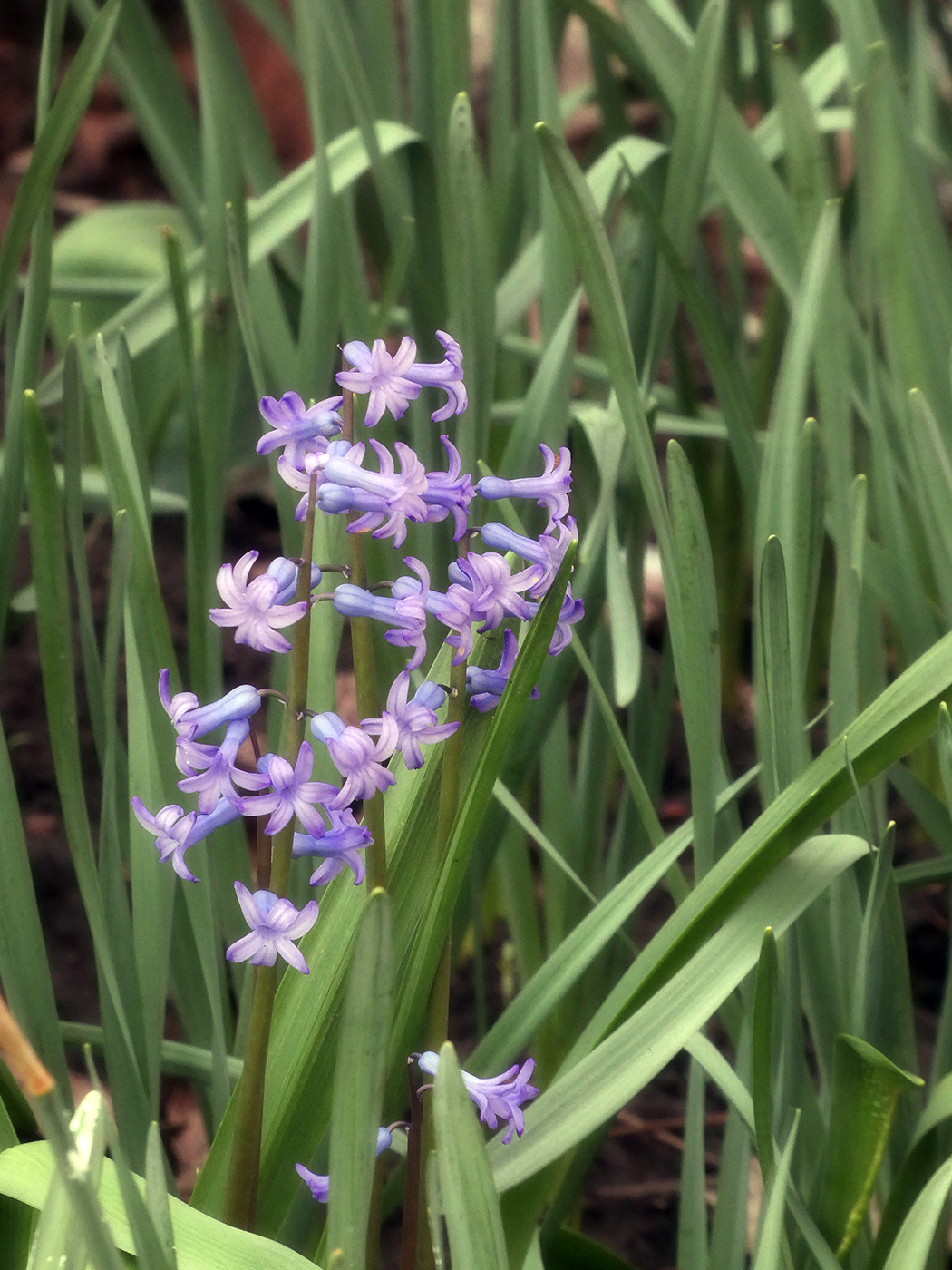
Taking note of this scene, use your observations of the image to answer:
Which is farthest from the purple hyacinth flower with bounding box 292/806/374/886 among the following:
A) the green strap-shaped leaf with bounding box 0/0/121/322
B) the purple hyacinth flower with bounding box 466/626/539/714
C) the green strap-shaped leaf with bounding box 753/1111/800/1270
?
the green strap-shaped leaf with bounding box 0/0/121/322

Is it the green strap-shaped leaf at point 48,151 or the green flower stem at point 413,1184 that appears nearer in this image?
the green flower stem at point 413,1184

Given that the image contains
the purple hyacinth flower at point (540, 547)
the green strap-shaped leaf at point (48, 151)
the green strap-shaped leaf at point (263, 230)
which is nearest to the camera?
the purple hyacinth flower at point (540, 547)

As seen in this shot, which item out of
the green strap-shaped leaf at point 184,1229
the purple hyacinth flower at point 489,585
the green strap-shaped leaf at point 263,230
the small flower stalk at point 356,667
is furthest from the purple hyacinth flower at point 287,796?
the green strap-shaped leaf at point 263,230

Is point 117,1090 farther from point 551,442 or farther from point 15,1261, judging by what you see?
point 551,442

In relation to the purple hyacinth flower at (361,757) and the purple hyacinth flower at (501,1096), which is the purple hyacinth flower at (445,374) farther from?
the purple hyacinth flower at (501,1096)

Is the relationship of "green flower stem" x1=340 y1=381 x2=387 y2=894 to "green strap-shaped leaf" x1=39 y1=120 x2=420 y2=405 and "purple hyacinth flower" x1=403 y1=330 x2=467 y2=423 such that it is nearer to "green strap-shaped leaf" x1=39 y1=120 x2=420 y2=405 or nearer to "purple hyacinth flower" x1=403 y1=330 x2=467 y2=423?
"purple hyacinth flower" x1=403 y1=330 x2=467 y2=423

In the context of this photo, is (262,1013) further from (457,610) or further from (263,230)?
(263,230)

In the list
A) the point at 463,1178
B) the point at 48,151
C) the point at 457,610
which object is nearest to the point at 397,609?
the point at 457,610
